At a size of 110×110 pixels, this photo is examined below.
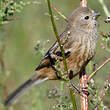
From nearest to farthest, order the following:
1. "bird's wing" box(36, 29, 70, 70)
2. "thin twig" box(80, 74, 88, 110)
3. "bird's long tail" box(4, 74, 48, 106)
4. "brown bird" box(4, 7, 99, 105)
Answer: "thin twig" box(80, 74, 88, 110), "bird's wing" box(36, 29, 70, 70), "brown bird" box(4, 7, 99, 105), "bird's long tail" box(4, 74, 48, 106)

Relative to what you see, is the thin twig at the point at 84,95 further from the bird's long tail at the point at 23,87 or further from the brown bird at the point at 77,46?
the bird's long tail at the point at 23,87

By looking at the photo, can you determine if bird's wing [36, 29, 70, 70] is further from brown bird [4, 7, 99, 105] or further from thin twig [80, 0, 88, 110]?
thin twig [80, 0, 88, 110]

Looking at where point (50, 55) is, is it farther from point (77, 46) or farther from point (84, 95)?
point (84, 95)

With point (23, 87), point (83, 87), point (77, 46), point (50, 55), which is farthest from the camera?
point (23, 87)

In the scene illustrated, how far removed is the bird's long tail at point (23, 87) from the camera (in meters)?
4.37

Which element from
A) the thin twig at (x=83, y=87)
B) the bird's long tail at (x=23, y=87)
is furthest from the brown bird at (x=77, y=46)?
the thin twig at (x=83, y=87)

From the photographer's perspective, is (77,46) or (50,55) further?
(77,46)

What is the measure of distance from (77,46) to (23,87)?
107 cm

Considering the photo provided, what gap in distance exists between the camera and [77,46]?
14.2ft

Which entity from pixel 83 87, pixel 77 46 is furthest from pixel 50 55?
pixel 83 87

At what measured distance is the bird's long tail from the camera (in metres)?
4.37

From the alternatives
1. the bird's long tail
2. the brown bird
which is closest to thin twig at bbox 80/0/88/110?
the brown bird

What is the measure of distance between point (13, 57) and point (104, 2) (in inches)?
133

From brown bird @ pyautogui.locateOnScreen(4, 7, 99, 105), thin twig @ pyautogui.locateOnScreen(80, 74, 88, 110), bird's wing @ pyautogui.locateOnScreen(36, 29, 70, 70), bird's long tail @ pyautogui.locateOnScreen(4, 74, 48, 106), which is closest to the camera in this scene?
thin twig @ pyautogui.locateOnScreen(80, 74, 88, 110)
